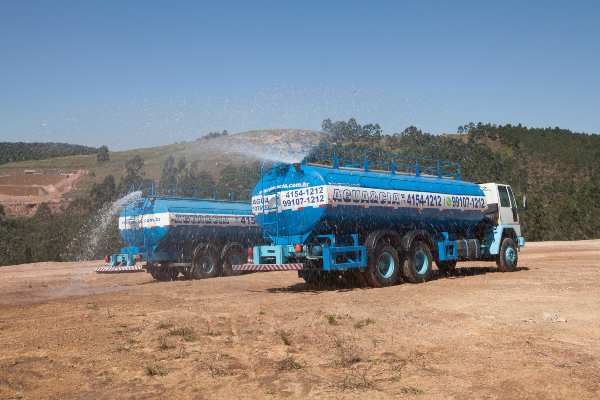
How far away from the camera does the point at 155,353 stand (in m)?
7.87

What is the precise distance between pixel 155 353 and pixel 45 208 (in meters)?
74.5

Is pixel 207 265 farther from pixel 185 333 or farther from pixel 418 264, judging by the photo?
pixel 185 333

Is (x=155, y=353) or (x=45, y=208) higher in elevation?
(x=45, y=208)

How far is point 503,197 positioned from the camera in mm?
20422

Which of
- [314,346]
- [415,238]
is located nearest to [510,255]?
[415,238]

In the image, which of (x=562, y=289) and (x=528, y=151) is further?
(x=528, y=151)

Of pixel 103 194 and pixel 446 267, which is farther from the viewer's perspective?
pixel 103 194

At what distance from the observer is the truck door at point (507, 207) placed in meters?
20.2

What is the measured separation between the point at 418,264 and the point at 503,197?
220 inches

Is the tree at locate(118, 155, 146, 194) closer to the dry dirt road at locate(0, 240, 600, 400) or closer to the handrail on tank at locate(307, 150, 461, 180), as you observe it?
the handrail on tank at locate(307, 150, 461, 180)

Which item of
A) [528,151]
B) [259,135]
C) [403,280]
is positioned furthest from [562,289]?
[528,151]

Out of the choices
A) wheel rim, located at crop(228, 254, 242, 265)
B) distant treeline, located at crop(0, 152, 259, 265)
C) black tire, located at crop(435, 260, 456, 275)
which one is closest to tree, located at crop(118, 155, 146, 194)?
distant treeline, located at crop(0, 152, 259, 265)

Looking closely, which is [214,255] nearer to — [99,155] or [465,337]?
[465,337]

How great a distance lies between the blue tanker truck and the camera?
572 inches
